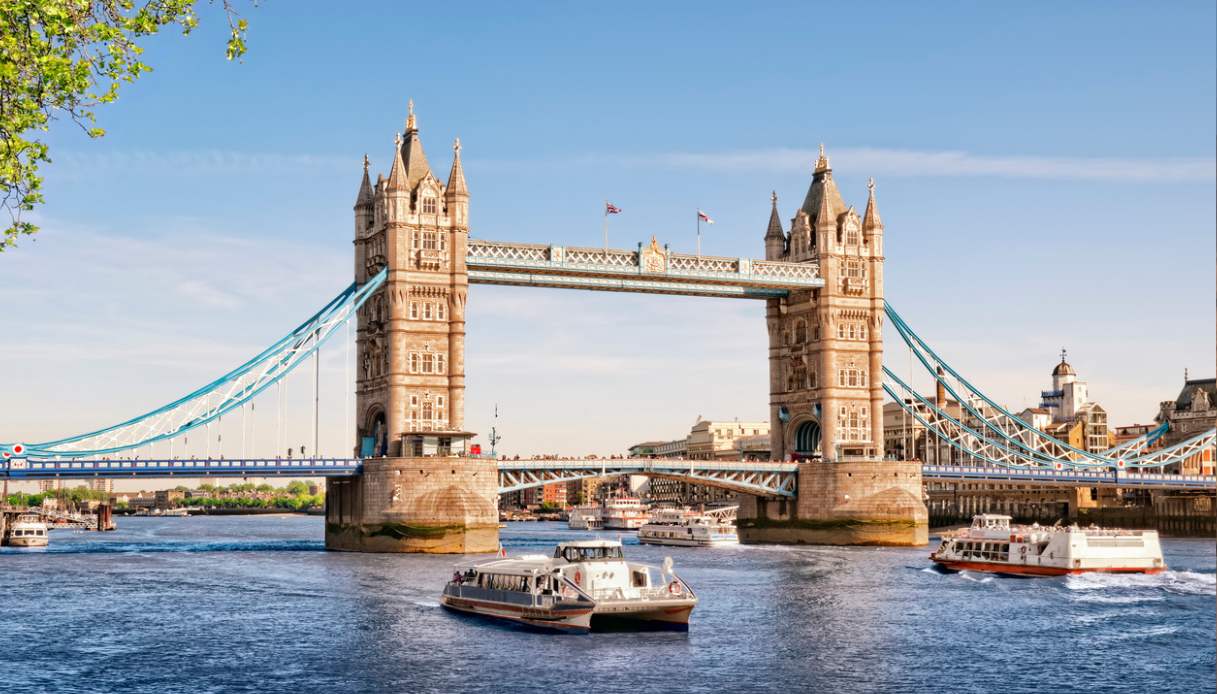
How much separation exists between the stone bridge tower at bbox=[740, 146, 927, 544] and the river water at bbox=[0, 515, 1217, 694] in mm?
32295

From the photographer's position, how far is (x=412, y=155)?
10731 centimetres

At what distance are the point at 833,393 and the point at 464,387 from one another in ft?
110

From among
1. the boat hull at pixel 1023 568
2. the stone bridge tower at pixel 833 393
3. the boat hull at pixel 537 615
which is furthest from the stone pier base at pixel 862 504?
the boat hull at pixel 537 615

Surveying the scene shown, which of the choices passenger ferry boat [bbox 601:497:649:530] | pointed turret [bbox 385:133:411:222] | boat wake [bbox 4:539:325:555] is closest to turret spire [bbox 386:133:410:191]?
pointed turret [bbox 385:133:411:222]

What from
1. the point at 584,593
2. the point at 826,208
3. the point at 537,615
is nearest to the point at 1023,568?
the point at 584,593

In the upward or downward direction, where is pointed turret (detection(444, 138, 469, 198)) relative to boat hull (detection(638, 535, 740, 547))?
upward

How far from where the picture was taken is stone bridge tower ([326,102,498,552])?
322 ft

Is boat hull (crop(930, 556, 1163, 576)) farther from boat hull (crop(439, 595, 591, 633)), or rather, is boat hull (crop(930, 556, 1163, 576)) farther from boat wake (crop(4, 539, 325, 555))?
boat wake (crop(4, 539, 325, 555))

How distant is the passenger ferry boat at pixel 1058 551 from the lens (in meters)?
79.9

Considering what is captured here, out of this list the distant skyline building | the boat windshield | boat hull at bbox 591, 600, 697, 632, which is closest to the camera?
boat hull at bbox 591, 600, 697, 632

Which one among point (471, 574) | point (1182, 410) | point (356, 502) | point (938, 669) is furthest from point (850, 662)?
point (1182, 410)

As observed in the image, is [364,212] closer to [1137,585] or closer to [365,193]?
[365,193]

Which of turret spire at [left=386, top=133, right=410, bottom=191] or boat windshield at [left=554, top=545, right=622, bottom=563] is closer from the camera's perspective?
boat windshield at [left=554, top=545, right=622, bottom=563]

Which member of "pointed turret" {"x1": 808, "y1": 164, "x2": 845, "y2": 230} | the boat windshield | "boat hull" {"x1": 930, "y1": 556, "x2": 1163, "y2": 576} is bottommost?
"boat hull" {"x1": 930, "y1": 556, "x2": 1163, "y2": 576}
